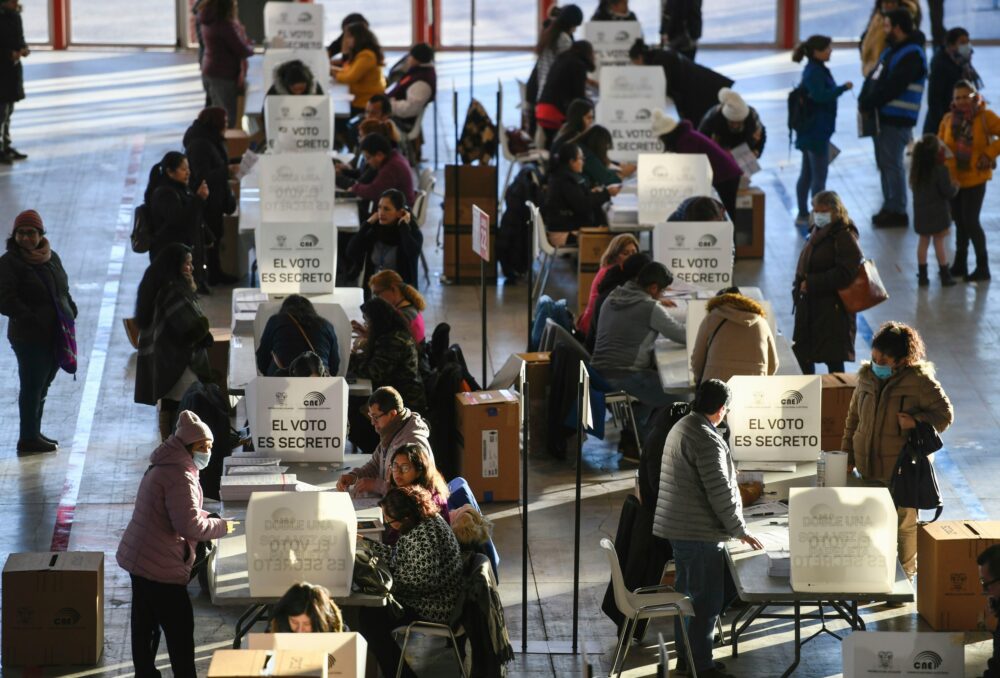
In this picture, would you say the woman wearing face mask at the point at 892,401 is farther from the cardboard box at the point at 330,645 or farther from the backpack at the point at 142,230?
the backpack at the point at 142,230

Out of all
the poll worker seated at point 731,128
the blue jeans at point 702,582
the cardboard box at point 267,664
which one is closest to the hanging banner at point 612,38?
the poll worker seated at point 731,128

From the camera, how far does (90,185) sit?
60.4ft

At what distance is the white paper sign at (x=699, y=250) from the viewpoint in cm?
1191

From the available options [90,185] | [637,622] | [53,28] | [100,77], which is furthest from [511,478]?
[53,28]

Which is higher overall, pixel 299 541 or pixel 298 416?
pixel 298 416

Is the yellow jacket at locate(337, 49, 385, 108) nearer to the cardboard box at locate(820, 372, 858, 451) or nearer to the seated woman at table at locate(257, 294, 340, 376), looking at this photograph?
the seated woman at table at locate(257, 294, 340, 376)

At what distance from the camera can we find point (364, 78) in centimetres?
1852

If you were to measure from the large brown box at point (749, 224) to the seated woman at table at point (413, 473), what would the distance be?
7.84 metres

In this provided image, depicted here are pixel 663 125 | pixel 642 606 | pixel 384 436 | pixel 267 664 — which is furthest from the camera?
pixel 663 125

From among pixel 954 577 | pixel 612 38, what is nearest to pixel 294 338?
pixel 954 577

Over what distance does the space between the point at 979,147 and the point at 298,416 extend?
790 cm

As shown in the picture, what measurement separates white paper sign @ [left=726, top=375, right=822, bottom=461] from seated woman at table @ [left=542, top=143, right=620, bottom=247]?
5.23 m

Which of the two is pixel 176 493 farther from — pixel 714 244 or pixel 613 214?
pixel 613 214

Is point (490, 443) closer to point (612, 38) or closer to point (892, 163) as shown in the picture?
point (892, 163)
